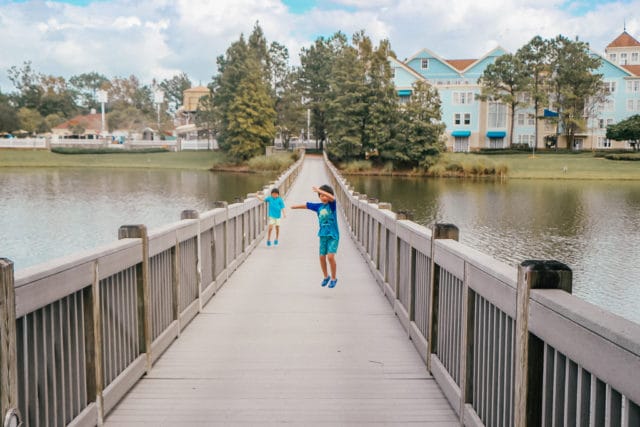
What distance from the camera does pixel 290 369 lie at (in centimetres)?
524

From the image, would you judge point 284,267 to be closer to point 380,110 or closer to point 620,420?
point 620,420

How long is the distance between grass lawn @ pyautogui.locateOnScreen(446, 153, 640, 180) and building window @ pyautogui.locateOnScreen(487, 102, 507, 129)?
11139 mm

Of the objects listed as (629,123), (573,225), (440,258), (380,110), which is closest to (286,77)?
(380,110)

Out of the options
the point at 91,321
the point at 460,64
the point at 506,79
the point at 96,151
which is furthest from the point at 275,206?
the point at 96,151

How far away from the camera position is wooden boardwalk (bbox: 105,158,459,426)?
170 inches

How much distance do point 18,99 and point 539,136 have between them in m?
96.0

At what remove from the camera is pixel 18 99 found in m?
119

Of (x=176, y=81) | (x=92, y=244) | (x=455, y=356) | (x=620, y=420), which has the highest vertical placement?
(x=176, y=81)

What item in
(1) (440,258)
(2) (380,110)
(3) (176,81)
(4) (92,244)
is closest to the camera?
(1) (440,258)

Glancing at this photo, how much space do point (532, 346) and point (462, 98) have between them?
3022 inches

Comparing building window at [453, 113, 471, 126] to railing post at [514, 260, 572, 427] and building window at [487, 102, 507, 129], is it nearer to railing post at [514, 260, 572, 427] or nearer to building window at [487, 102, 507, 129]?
building window at [487, 102, 507, 129]

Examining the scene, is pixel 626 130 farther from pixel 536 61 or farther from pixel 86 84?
pixel 86 84

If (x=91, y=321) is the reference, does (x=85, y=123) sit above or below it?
above

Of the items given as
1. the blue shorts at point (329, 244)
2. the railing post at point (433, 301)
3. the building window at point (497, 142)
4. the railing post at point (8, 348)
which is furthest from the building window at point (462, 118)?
the railing post at point (8, 348)
